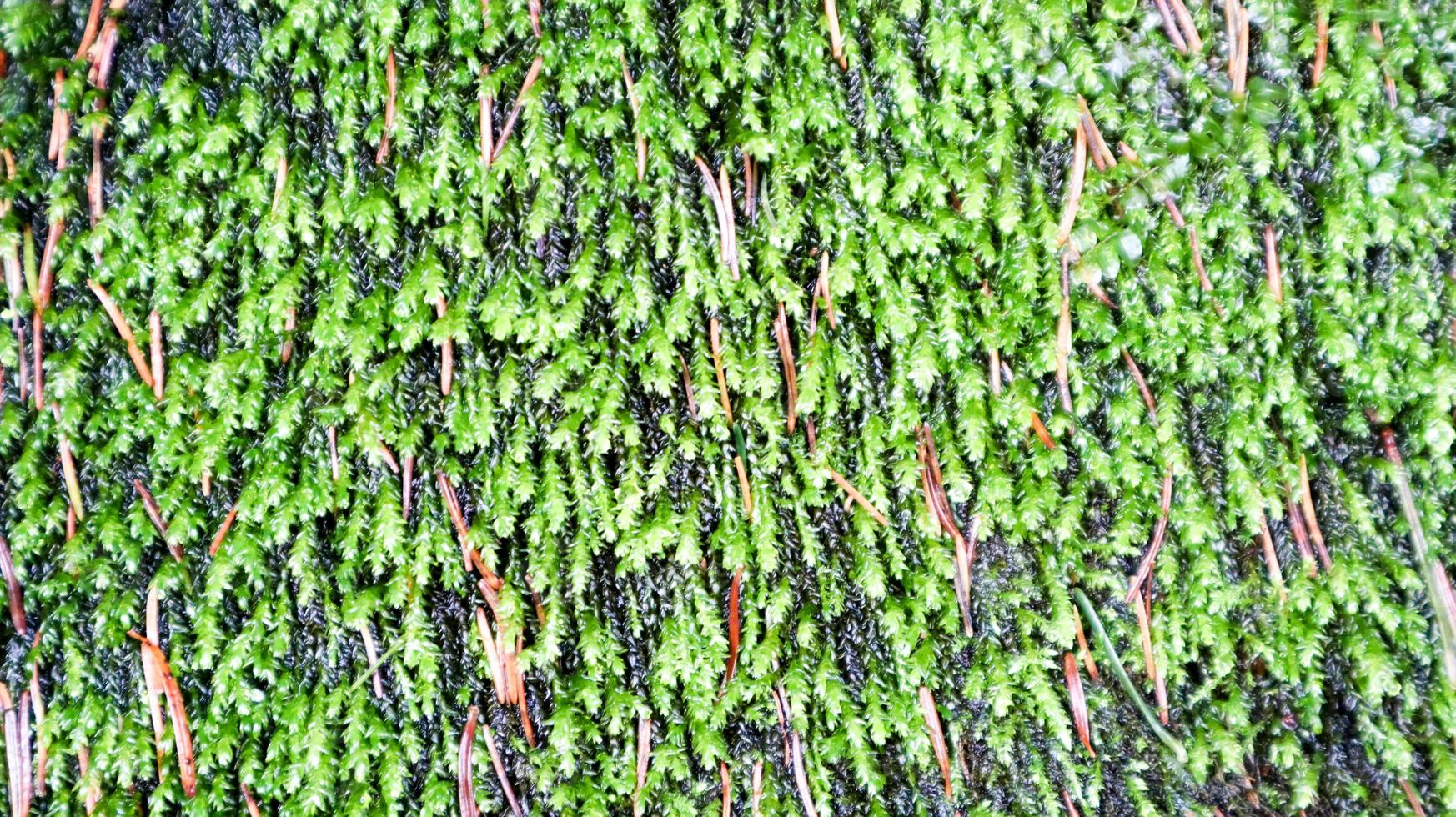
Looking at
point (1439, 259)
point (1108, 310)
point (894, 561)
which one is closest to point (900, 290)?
point (1108, 310)

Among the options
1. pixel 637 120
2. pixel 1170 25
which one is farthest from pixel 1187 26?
pixel 637 120

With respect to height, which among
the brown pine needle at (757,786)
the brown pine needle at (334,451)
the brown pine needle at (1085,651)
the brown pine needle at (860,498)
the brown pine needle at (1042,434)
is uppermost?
the brown pine needle at (334,451)

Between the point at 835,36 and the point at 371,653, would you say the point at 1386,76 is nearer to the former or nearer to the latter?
the point at 835,36

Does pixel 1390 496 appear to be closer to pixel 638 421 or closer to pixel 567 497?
pixel 638 421

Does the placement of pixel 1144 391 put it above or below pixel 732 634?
above

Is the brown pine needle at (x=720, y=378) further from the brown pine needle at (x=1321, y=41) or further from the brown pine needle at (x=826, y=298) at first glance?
the brown pine needle at (x=1321, y=41)

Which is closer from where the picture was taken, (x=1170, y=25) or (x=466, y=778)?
(x=466, y=778)

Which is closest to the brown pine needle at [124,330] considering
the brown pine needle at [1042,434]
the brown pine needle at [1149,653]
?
the brown pine needle at [1042,434]
